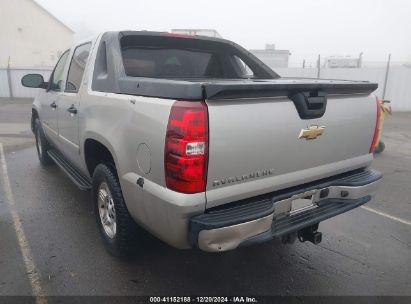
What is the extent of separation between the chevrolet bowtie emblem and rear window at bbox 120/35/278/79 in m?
1.76

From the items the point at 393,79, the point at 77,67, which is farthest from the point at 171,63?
the point at 393,79

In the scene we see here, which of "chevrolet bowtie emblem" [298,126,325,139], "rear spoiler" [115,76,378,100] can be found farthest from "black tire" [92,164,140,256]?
"chevrolet bowtie emblem" [298,126,325,139]

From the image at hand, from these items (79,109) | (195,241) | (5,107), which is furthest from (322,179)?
(5,107)

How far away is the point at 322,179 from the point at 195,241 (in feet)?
4.19

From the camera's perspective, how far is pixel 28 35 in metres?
32.0

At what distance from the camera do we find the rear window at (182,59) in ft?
11.3

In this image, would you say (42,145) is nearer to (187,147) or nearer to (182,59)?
(182,59)

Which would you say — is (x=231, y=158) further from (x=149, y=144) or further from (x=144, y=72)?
(x=144, y=72)

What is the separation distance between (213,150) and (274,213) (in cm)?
70

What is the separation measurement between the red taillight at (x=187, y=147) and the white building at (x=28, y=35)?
30.7 m

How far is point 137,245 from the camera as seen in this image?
292 cm

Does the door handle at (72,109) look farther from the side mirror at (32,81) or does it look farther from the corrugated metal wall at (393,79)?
the corrugated metal wall at (393,79)

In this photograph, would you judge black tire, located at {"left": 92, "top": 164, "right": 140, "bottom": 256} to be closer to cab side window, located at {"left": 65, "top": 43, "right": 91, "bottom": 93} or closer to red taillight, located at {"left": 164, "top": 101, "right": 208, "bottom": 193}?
red taillight, located at {"left": 164, "top": 101, "right": 208, "bottom": 193}

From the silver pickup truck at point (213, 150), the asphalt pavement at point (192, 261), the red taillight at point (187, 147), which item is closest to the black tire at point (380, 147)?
the asphalt pavement at point (192, 261)
